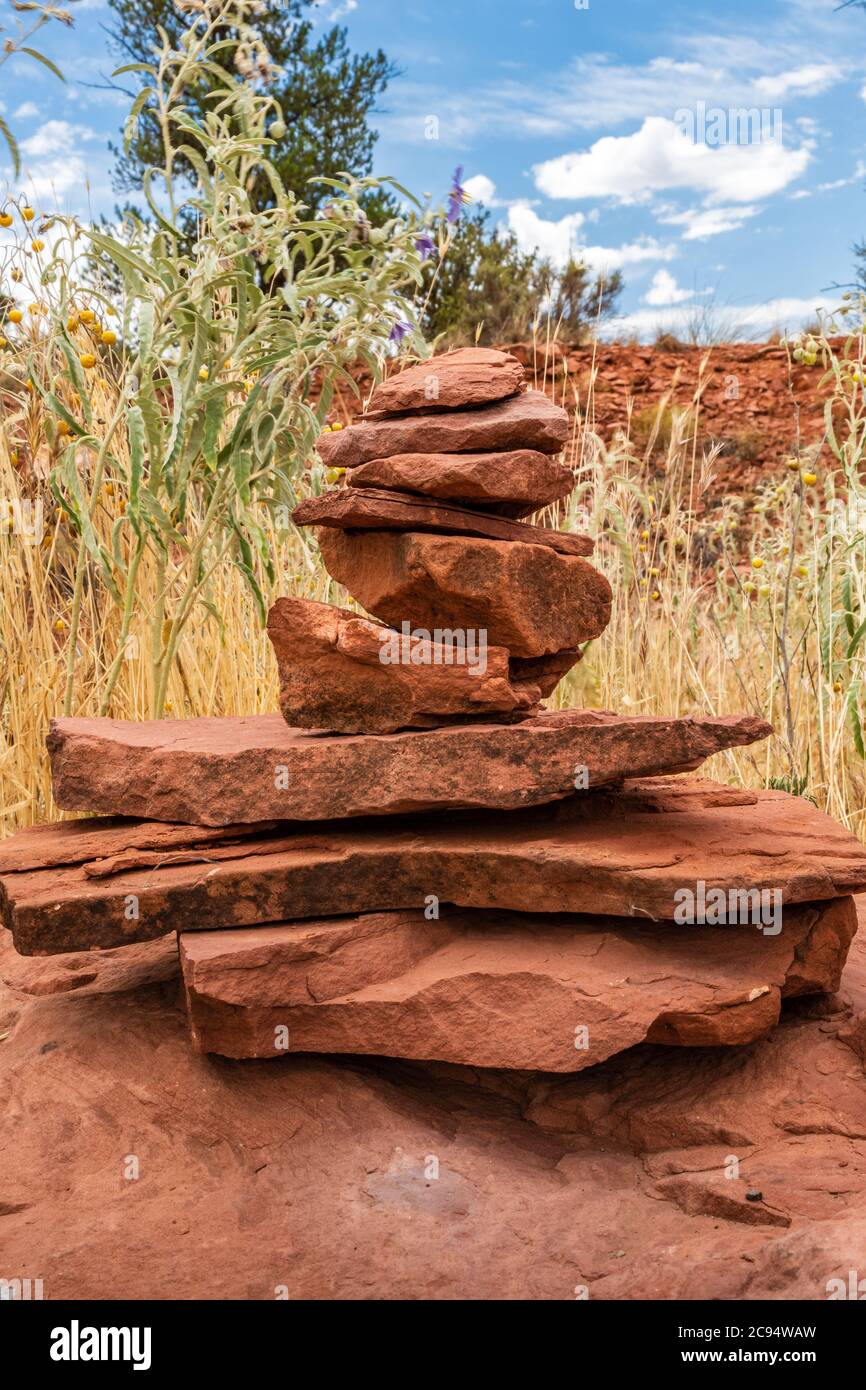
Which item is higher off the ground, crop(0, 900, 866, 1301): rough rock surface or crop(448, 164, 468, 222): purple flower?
crop(448, 164, 468, 222): purple flower

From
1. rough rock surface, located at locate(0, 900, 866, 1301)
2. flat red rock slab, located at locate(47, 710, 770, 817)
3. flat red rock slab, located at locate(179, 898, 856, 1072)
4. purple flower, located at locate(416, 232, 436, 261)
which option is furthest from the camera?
purple flower, located at locate(416, 232, 436, 261)

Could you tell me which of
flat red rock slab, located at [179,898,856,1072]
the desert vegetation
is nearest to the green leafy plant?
the desert vegetation

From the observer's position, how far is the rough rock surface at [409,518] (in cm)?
326

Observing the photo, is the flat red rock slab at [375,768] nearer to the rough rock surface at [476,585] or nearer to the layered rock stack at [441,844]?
the layered rock stack at [441,844]

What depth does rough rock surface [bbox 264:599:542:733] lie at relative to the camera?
318 cm

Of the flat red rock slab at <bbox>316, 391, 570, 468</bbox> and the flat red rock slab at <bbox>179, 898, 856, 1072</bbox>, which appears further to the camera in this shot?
the flat red rock slab at <bbox>316, 391, 570, 468</bbox>

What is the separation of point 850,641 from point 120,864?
281 centimetres

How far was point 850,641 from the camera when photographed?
4.58m

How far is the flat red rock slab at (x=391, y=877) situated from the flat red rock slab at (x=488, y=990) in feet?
0.30

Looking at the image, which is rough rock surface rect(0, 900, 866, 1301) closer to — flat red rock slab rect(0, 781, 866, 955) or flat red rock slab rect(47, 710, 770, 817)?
flat red rock slab rect(0, 781, 866, 955)

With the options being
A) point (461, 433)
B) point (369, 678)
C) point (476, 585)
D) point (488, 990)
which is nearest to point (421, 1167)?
point (488, 990)

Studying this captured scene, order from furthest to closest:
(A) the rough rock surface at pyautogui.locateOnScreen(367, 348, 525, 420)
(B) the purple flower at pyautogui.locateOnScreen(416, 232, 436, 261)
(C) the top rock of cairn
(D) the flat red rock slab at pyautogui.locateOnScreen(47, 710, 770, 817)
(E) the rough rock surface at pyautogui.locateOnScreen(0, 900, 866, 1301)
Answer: (B) the purple flower at pyautogui.locateOnScreen(416, 232, 436, 261) < (A) the rough rock surface at pyautogui.locateOnScreen(367, 348, 525, 420) < (C) the top rock of cairn < (D) the flat red rock slab at pyautogui.locateOnScreen(47, 710, 770, 817) < (E) the rough rock surface at pyautogui.locateOnScreen(0, 900, 866, 1301)

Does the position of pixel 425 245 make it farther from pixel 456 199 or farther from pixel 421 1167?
pixel 421 1167

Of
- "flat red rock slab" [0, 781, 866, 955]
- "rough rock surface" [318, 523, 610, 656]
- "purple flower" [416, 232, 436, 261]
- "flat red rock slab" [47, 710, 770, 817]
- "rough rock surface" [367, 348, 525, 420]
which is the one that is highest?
"purple flower" [416, 232, 436, 261]
